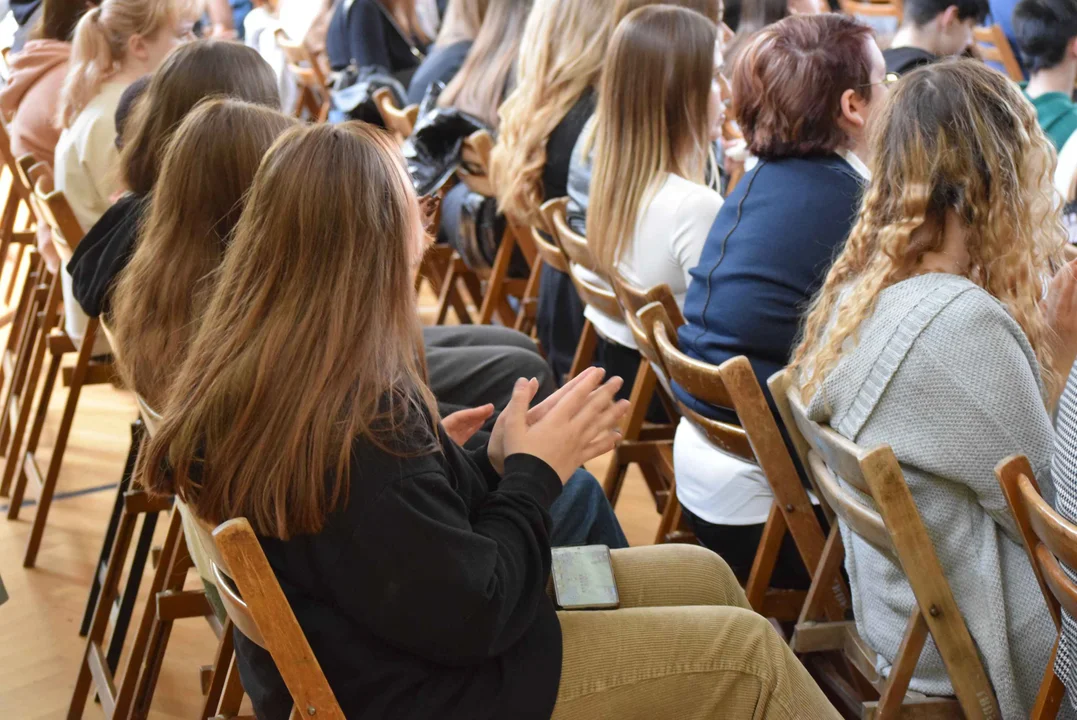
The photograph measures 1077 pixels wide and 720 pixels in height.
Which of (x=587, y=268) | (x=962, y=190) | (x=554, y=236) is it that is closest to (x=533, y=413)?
(x=962, y=190)

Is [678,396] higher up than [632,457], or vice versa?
[678,396]

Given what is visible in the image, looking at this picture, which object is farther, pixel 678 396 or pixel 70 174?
pixel 70 174

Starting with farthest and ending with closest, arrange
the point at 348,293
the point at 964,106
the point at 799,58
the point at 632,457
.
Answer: the point at 632,457 → the point at 799,58 → the point at 964,106 → the point at 348,293

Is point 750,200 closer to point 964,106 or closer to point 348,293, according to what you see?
point 964,106

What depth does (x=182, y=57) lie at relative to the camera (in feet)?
6.81

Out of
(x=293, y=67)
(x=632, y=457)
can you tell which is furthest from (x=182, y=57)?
(x=293, y=67)

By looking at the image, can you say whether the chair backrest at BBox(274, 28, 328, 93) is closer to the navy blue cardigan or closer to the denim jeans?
the navy blue cardigan

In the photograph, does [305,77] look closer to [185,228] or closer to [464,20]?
[464,20]

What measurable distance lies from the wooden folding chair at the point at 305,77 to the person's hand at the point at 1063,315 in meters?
3.53

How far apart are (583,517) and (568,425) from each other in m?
0.49

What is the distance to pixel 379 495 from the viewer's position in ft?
3.75

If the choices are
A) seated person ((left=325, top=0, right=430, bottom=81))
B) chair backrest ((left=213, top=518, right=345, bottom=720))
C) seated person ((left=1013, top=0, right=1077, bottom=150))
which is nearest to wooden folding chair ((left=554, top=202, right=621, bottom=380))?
chair backrest ((left=213, top=518, right=345, bottom=720))

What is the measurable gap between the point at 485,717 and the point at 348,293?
46 cm

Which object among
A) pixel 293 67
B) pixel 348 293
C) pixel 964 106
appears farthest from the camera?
pixel 293 67
